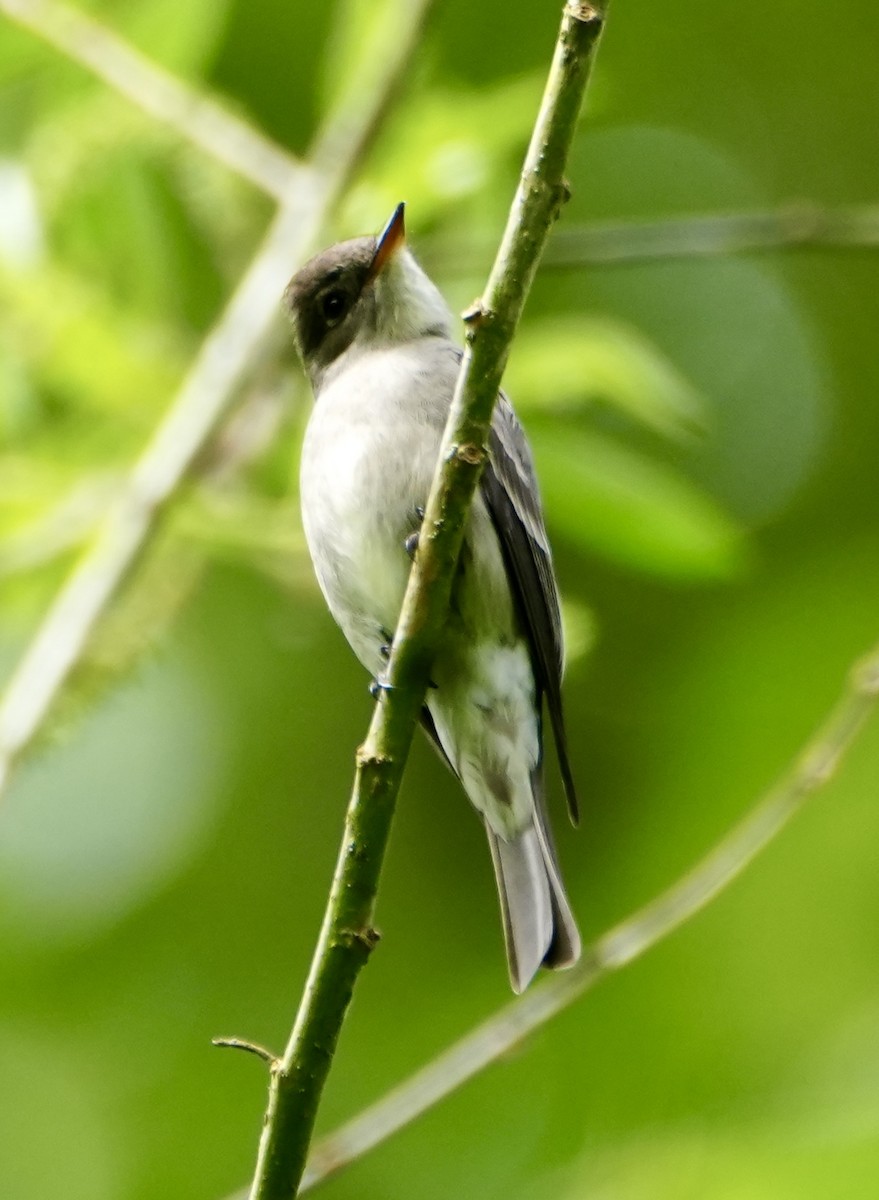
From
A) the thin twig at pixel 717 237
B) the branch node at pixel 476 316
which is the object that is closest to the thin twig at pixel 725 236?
the thin twig at pixel 717 237

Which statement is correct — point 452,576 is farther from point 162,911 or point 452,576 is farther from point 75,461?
point 162,911

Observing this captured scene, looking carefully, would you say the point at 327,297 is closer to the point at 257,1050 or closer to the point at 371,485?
the point at 371,485

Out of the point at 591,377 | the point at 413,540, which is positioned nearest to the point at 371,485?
the point at 413,540

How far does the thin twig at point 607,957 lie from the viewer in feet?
8.63

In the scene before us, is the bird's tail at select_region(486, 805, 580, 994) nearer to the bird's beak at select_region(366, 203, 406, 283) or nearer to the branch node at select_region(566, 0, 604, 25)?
the bird's beak at select_region(366, 203, 406, 283)

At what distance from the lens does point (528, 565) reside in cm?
331

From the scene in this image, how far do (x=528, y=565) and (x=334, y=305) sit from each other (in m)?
1.07

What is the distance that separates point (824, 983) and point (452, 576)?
228cm

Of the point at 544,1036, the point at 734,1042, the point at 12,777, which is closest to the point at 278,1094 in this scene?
the point at 12,777

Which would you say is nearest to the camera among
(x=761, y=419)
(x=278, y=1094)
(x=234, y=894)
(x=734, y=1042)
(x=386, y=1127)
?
(x=278, y=1094)

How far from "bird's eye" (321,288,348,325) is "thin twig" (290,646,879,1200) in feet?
4.89

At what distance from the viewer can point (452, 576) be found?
232 centimetres

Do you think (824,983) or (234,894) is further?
(234,894)

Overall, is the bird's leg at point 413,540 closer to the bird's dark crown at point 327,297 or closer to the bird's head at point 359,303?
the bird's head at point 359,303
